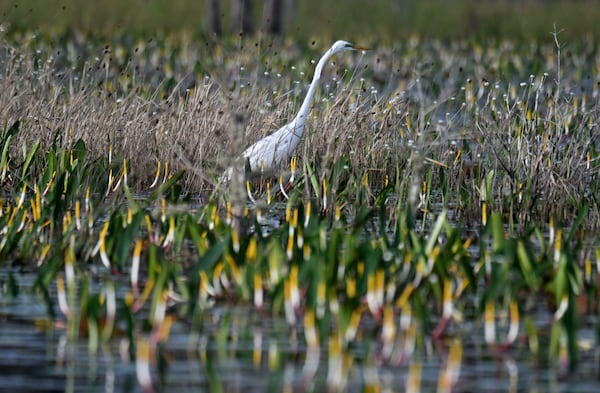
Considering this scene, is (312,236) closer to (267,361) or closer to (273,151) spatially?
(267,361)

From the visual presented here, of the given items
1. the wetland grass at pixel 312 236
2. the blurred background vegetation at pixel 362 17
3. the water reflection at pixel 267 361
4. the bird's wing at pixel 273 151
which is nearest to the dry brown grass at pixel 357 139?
the wetland grass at pixel 312 236

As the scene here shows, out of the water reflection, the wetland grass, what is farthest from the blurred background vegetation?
the water reflection

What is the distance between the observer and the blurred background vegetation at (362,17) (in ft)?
A: 100

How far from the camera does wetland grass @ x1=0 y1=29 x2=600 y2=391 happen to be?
21.6 feet

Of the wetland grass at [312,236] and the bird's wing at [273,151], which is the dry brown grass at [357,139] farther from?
the bird's wing at [273,151]

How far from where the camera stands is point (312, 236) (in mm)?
7617

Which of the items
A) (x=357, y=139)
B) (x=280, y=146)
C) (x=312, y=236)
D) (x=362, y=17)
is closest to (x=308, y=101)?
(x=280, y=146)

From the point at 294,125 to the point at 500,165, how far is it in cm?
146

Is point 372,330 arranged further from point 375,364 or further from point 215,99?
point 215,99

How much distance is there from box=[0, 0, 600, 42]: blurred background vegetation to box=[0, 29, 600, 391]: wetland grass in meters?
15.6

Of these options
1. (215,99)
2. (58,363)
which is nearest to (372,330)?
(58,363)

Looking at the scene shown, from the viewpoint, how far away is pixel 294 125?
1088 centimetres

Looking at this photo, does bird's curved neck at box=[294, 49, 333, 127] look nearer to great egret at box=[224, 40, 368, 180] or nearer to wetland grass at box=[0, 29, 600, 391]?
great egret at box=[224, 40, 368, 180]

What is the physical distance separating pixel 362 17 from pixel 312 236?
28.4m
